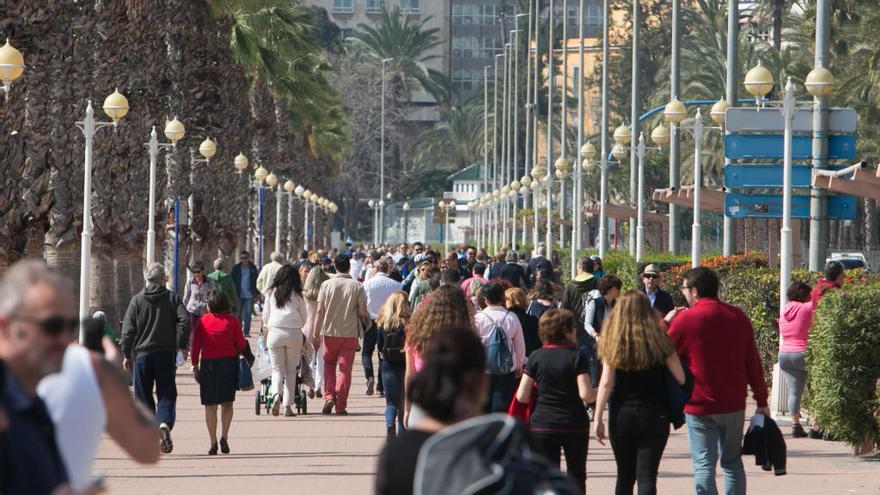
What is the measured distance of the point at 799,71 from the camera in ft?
171

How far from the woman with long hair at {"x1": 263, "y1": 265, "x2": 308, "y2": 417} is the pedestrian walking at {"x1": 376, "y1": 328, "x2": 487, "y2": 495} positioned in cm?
1174

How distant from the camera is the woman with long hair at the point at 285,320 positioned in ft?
53.7

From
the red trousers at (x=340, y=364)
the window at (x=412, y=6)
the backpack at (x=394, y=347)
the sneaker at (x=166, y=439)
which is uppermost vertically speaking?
the window at (x=412, y=6)

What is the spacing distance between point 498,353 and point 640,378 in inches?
81.5

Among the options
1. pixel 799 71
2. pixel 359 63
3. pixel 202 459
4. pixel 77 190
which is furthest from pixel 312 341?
pixel 359 63

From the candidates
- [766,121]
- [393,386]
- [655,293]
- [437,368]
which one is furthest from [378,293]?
[437,368]

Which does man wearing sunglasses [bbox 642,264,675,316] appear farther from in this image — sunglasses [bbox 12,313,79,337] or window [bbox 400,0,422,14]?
window [bbox 400,0,422,14]

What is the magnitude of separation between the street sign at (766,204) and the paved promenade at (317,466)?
231 inches

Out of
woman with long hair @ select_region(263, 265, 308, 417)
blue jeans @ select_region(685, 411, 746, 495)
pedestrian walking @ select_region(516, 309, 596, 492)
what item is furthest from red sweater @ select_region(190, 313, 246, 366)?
blue jeans @ select_region(685, 411, 746, 495)

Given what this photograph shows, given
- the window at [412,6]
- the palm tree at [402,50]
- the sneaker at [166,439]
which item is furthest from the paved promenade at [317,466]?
the window at [412,6]

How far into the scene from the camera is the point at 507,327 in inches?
444

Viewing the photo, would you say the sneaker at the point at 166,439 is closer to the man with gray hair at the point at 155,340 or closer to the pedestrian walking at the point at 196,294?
the man with gray hair at the point at 155,340

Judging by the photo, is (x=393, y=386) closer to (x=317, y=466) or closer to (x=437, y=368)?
(x=317, y=466)

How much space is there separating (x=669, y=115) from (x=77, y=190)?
9.07m
